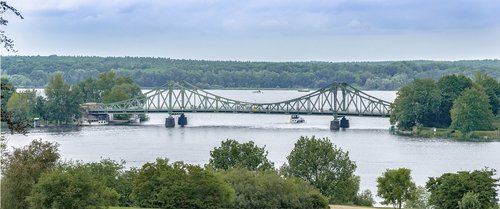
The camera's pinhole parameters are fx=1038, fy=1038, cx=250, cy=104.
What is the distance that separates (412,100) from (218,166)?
5629 cm

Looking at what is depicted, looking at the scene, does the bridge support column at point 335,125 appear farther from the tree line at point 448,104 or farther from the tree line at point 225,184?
the tree line at point 225,184

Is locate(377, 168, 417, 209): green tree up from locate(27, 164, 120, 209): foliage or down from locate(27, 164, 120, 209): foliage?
down

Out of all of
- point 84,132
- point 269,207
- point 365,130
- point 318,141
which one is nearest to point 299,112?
point 365,130

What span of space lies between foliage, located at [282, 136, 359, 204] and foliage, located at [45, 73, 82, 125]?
65265mm

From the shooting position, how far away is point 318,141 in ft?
124

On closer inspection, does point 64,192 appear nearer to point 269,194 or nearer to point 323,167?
point 269,194

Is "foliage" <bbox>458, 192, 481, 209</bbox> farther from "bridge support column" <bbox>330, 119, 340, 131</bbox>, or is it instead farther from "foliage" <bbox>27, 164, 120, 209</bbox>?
"bridge support column" <bbox>330, 119, 340, 131</bbox>

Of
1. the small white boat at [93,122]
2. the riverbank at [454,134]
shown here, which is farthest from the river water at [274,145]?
the small white boat at [93,122]

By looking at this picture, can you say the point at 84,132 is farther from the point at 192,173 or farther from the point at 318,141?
the point at 192,173

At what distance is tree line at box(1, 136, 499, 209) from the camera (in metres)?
24.0

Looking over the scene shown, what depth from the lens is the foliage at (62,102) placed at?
100 metres

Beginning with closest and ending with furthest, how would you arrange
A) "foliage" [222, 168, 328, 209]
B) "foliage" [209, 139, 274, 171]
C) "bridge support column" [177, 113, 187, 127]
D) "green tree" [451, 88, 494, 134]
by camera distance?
"foliage" [222, 168, 328, 209]
"foliage" [209, 139, 274, 171]
"green tree" [451, 88, 494, 134]
"bridge support column" [177, 113, 187, 127]

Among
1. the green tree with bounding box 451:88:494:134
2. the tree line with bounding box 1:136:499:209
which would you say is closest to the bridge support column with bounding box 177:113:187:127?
the green tree with bounding box 451:88:494:134

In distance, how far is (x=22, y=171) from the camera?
24781 millimetres
